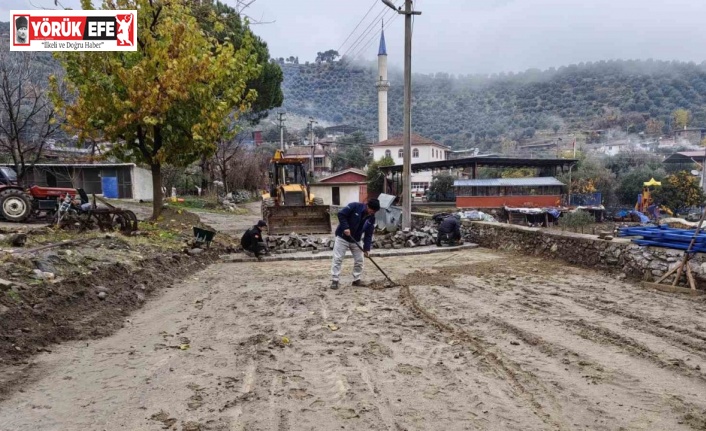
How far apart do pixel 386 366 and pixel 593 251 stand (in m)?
6.80

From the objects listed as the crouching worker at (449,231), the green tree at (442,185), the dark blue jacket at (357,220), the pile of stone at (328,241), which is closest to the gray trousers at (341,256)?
the dark blue jacket at (357,220)

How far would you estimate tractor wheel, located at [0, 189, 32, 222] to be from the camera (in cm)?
1337

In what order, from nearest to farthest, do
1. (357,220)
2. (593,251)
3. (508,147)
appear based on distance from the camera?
(357,220)
(593,251)
(508,147)

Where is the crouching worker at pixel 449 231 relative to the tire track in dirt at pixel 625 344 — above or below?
above

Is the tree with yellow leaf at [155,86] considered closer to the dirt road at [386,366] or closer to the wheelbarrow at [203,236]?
the wheelbarrow at [203,236]

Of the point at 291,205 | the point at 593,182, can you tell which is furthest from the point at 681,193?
the point at 291,205

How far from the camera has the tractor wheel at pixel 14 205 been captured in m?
13.4

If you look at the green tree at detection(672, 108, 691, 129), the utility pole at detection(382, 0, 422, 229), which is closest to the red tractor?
the utility pole at detection(382, 0, 422, 229)

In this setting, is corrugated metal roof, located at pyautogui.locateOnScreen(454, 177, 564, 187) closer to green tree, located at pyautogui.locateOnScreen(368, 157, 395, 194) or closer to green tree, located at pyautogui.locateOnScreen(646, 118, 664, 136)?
green tree, located at pyautogui.locateOnScreen(368, 157, 395, 194)

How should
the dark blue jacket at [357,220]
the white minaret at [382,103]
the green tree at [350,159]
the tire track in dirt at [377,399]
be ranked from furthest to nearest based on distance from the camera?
the green tree at [350,159] → the white minaret at [382,103] → the dark blue jacket at [357,220] → the tire track in dirt at [377,399]

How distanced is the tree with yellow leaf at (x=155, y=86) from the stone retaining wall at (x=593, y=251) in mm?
8137

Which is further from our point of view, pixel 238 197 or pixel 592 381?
pixel 238 197

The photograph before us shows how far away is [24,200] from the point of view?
13.6 m

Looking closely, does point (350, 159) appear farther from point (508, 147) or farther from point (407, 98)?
point (407, 98)
